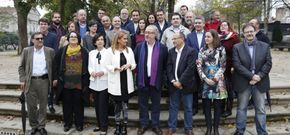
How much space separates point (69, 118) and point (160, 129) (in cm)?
186

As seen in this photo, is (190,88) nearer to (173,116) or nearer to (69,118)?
(173,116)

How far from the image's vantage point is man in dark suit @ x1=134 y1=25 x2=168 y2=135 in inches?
221

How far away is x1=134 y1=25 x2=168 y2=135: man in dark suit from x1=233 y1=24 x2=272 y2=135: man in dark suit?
1371mm

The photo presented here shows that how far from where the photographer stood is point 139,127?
20.7 ft

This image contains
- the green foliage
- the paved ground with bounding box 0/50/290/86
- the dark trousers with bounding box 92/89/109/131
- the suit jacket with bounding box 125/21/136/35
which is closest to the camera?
the dark trousers with bounding box 92/89/109/131

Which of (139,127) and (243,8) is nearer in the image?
(139,127)

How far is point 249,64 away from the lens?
540cm

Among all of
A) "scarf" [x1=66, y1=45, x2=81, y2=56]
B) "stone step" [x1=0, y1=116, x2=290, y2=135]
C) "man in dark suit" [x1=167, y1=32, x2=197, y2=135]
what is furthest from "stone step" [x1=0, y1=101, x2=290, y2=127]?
"scarf" [x1=66, y1=45, x2=81, y2=56]

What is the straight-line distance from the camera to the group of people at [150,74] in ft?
17.8

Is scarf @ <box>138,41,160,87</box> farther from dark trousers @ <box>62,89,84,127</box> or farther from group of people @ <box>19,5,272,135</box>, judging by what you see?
dark trousers @ <box>62,89,84,127</box>

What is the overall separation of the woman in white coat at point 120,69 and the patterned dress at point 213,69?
1277mm

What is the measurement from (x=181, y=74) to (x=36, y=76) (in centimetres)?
274

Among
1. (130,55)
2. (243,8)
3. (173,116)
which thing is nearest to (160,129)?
(173,116)

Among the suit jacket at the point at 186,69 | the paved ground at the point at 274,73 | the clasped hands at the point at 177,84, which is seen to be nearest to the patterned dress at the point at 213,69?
the suit jacket at the point at 186,69
